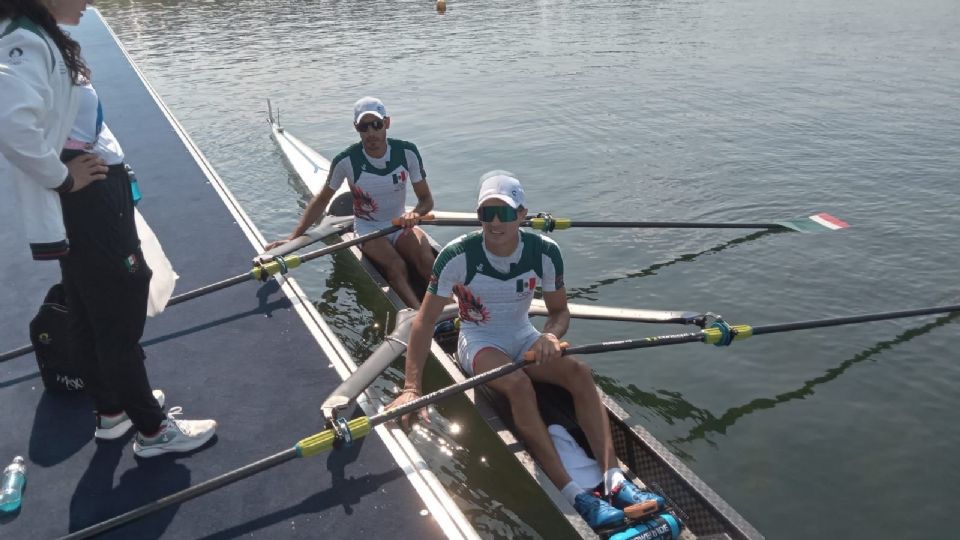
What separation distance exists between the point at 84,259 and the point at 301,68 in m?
23.8

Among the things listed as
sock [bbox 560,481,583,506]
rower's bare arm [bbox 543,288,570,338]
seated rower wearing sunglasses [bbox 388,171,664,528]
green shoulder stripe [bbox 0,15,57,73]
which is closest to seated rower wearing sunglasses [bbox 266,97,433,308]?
seated rower wearing sunglasses [bbox 388,171,664,528]

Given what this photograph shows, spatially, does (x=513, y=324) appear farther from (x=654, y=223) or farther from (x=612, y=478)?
(x=654, y=223)

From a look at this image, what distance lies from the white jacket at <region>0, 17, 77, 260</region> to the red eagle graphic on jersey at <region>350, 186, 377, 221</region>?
5104 millimetres

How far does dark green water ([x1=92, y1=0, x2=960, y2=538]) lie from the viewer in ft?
22.2

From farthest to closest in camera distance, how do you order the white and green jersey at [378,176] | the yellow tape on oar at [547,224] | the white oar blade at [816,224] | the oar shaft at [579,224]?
the white oar blade at [816,224]
the yellow tape on oar at [547,224]
the oar shaft at [579,224]
the white and green jersey at [378,176]

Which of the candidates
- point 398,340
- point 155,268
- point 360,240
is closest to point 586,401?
point 398,340

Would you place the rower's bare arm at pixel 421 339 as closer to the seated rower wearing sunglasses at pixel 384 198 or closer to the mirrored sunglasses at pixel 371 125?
the seated rower wearing sunglasses at pixel 384 198

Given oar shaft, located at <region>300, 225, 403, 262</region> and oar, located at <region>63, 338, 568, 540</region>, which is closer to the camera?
oar, located at <region>63, 338, 568, 540</region>

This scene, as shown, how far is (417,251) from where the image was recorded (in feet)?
28.7

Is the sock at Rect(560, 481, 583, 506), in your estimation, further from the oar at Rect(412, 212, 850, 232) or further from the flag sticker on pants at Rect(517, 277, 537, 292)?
the oar at Rect(412, 212, 850, 232)

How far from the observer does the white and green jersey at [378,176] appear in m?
8.62

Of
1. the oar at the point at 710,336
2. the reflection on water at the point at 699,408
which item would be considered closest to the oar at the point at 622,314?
the oar at the point at 710,336

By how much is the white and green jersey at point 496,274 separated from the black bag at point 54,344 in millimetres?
2837

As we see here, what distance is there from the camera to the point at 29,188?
144 inches
